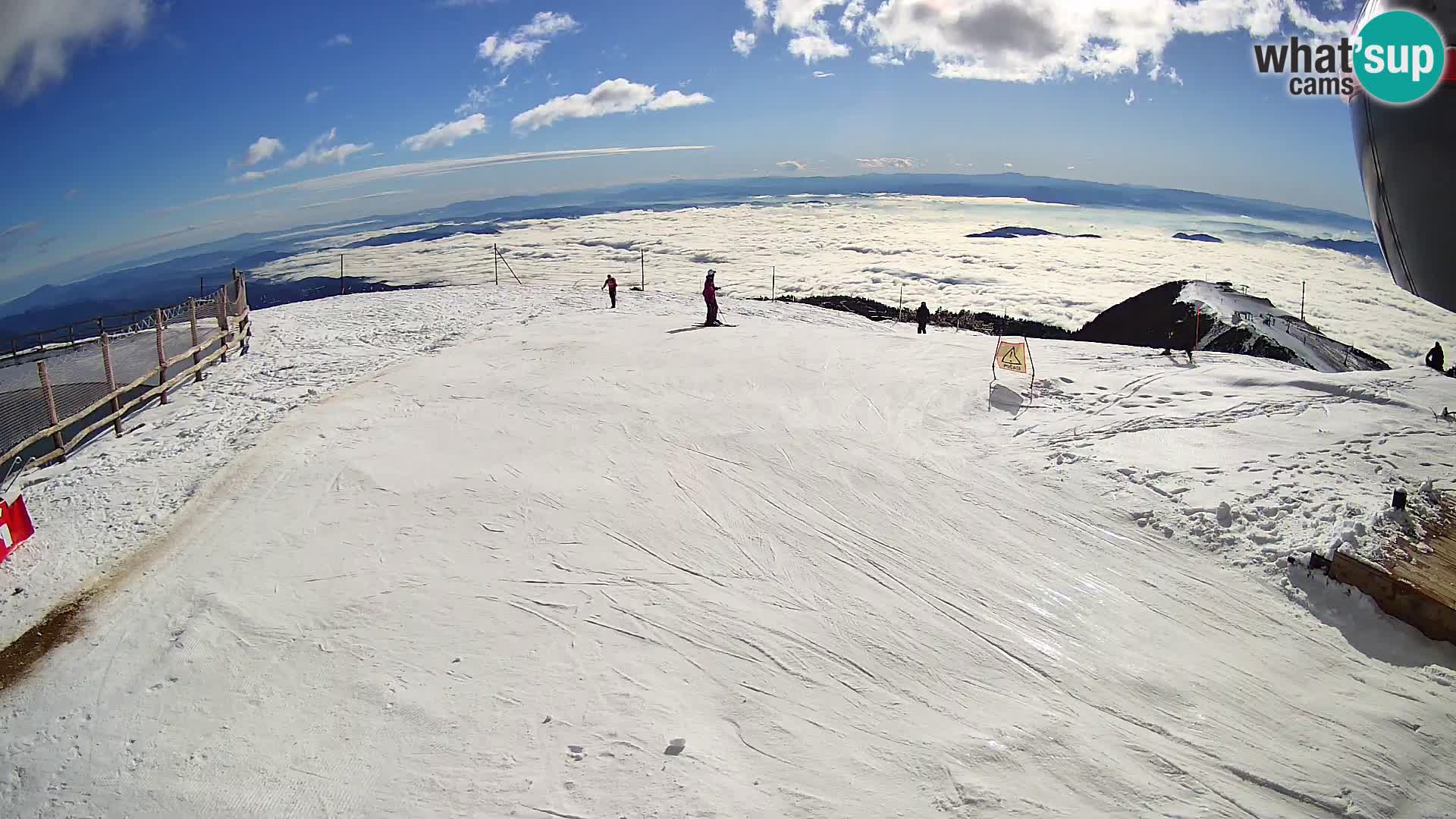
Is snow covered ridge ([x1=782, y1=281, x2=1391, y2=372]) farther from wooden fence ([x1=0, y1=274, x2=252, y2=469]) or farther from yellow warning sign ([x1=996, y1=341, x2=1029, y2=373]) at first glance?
wooden fence ([x1=0, y1=274, x2=252, y2=469])

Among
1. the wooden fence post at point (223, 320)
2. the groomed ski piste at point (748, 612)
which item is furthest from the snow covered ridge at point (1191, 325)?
the wooden fence post at point (223, 320)

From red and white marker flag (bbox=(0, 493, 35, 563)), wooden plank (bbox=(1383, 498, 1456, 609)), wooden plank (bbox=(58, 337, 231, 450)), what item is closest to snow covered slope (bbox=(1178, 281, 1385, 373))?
wooden plank (bbox=(1383, 498, 1456, 609))

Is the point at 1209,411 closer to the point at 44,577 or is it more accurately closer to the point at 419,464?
the point at 419,464

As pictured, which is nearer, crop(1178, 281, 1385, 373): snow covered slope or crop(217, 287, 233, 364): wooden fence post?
crop(217, 287, 233, 364): wooden fence post

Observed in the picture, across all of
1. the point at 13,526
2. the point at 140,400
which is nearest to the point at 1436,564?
the point at 13,526

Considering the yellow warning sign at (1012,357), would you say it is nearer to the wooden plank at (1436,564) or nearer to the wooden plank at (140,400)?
the wooden plank at (1436,564)

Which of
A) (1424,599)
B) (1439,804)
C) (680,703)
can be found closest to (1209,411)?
(1424,599)
